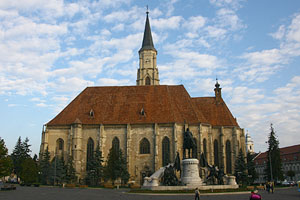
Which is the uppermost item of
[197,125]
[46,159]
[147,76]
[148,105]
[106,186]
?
[147,76]

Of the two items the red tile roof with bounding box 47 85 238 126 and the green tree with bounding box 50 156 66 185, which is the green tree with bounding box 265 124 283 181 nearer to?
the red tile roof with bounding box 47 85 238 126

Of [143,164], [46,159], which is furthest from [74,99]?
[143,164]

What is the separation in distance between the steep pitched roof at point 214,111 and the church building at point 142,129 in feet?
0.50

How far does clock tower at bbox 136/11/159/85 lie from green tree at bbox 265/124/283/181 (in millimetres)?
24782

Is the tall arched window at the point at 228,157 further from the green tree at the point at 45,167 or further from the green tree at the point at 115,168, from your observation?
the green tree at the point at 45,167

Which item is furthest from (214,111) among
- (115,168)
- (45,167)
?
(45,167)

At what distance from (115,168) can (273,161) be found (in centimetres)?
2348

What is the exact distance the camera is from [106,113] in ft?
158

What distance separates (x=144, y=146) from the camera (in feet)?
150

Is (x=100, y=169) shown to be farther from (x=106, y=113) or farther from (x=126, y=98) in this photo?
(x=126, y=98)

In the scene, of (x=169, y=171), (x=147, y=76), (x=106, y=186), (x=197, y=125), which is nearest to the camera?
(x=169, y=171)

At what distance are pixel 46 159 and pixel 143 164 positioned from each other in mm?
13965

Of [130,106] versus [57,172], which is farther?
[130,106]

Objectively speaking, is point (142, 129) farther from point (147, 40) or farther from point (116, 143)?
point (147, 40)
